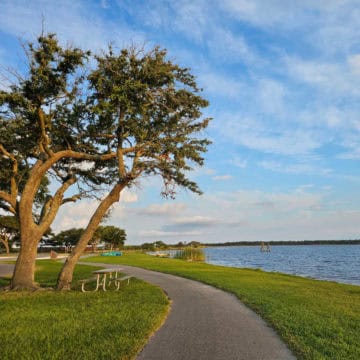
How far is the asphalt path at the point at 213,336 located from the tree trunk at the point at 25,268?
22.6ft

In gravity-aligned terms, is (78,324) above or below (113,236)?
below

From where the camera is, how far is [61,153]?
1502cm

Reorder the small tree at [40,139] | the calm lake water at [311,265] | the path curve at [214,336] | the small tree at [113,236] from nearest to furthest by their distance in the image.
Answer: the path curve at [214,336] < the small tree at [40,139] < the calm lake water at [311,265] < the small tree at [113,236]

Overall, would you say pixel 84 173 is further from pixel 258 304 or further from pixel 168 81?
pixel 258 304

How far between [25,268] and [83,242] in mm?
2471

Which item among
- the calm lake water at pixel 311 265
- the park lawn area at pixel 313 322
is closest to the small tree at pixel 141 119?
the park lawn area at pixel 313 322

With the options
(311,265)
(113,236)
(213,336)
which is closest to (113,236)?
(113,236)

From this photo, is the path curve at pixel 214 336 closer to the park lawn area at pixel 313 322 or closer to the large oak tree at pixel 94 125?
the park lawn area at pixel 313 322

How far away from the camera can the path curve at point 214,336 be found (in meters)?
6.00

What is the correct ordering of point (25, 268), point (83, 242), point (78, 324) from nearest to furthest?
1. point (78, 324)
2. point (25, 268)
3. point (83, 242)

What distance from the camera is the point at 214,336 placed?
281 inches

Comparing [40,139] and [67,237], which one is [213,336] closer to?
[40,139]

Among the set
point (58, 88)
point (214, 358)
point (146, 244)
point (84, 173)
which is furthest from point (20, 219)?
point (146, 244)

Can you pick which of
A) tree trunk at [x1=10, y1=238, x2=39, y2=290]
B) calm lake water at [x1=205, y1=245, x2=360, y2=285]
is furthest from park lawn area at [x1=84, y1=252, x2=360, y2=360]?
calm lake water at [x1=205, y1=245, x2=360, y2=285]
